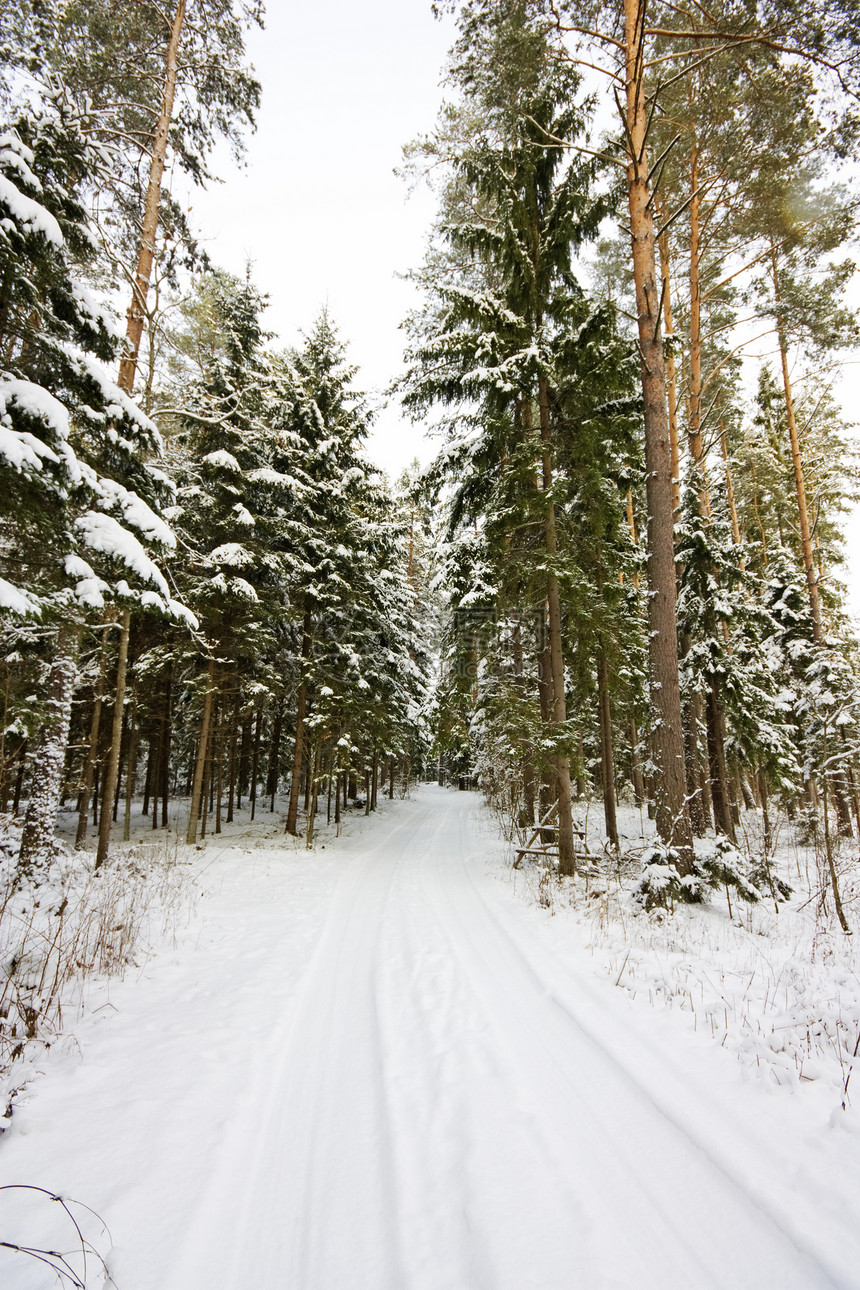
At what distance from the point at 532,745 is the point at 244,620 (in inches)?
347

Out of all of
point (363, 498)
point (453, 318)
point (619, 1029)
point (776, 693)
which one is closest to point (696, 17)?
point (453, 318)

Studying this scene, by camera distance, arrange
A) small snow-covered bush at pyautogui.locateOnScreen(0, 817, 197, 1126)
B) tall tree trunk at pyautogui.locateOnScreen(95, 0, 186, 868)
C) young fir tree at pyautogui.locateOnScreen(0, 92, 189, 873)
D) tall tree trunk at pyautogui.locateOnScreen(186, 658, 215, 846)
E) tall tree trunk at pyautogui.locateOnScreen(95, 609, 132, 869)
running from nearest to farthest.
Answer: small snow-covered bush at pyautogui.locateOnScreen(0, 817, 197, 1126) < young fir tree at pyautogui.locateOnScreen(0, 92, 189, 873) < tall tree trunk at pyautogui.locateOnScreen(95, 0, 186, 868) < tall tree trunk at pyautogui.locateOnScreen(95, 609, 132, 869) < tall tree trunk at pyautogui.locateOnScreen(186, 658, 215, 846)

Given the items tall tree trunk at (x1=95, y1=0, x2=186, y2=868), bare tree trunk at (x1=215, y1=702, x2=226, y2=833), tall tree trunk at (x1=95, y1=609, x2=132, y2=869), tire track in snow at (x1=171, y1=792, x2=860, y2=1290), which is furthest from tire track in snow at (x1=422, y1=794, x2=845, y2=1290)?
bare tree trunk at (x1=215, y1=702, x2=226, y2=833)

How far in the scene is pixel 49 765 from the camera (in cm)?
855

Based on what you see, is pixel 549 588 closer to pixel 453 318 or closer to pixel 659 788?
pixel 659 788

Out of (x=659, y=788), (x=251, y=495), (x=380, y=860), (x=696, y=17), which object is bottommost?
(x=380, y=860)

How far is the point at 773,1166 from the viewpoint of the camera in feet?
8.02

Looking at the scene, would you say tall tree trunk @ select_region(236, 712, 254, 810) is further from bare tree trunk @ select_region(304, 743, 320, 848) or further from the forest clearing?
bare tree trunk @ select_region(304, 743, 320, 848)

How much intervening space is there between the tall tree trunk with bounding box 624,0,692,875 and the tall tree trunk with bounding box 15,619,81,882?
9.28m

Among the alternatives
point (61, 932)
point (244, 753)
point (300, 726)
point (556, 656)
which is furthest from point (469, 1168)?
point (244, 753)

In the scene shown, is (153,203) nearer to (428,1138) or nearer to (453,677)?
(453,677)

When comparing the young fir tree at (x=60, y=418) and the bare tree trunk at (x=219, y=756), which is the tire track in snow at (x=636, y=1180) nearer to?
the young fir tree at (x=60, y=418)

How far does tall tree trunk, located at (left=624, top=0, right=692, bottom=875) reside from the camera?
24.2 ft

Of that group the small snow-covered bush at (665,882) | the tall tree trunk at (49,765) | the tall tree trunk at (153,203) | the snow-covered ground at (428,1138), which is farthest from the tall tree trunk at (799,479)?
the tall tree trunk at (49,765)
